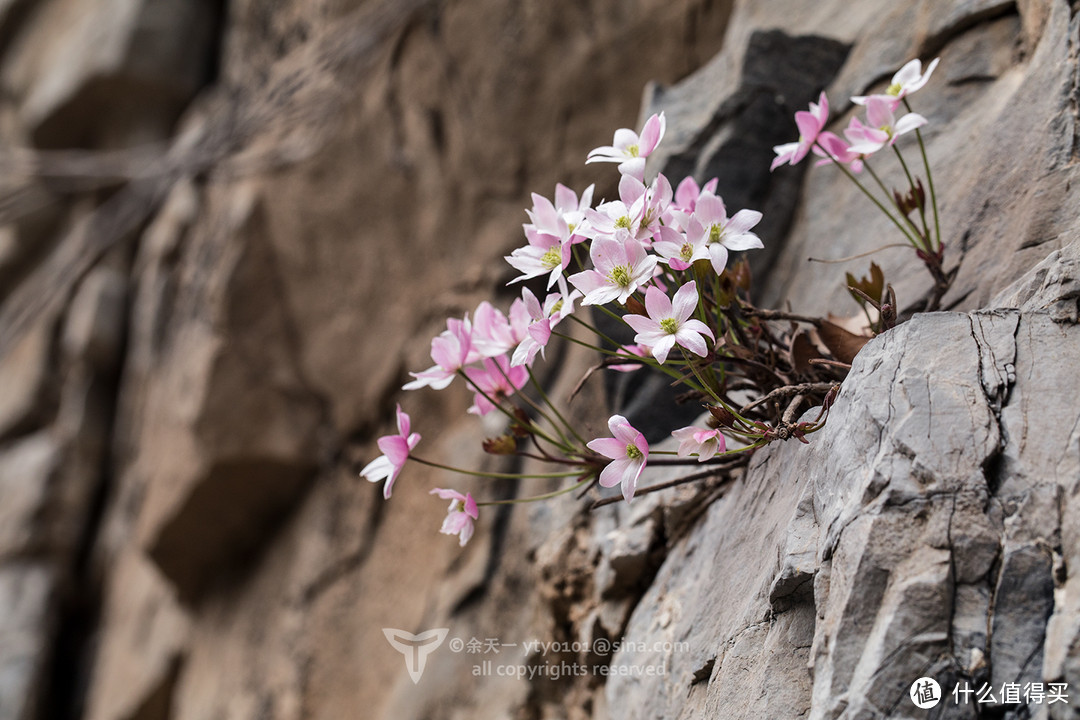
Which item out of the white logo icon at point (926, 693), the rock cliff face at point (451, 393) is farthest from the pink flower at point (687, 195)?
the white logo icon at point (926, 693)

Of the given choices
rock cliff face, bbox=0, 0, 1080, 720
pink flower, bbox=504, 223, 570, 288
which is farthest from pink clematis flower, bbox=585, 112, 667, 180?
rock cliff face, bbox=0, 0, 1080, 720

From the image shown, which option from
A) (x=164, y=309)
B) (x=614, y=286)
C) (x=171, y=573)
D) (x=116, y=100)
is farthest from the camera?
(x=116, y=100)

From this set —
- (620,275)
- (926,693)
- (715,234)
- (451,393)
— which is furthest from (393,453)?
(451,393)

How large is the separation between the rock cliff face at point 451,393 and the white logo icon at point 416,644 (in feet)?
0.11

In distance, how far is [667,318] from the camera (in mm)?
897

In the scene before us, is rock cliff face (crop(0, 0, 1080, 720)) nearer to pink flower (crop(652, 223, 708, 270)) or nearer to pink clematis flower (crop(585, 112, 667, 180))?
pink flower (crop(652, 223, 708, 270))

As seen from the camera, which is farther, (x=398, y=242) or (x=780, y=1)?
(x=398, y=242)

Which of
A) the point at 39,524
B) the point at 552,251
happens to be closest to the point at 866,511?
the point at 552,251

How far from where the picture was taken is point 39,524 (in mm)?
3361

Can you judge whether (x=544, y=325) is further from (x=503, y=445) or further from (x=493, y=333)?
(x=503, y=445)

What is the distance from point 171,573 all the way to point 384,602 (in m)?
1.04

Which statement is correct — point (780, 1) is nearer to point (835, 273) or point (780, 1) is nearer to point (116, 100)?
point (835, 273)

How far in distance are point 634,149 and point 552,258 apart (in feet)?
0.63

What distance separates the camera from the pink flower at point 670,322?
0.87 meters
